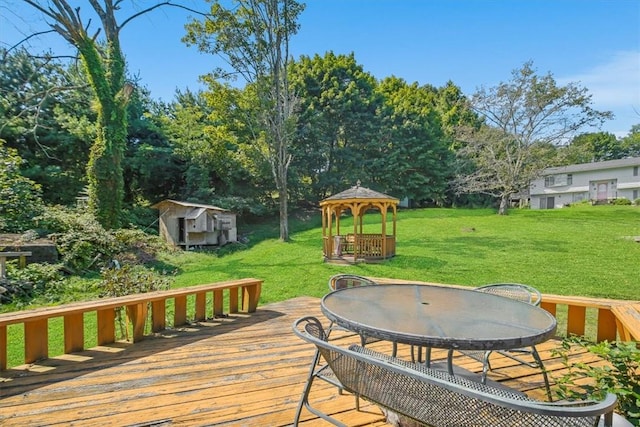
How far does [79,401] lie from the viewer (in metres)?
2.32

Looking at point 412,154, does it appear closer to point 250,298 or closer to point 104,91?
point 104,91

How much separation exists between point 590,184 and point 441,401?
35.4 m

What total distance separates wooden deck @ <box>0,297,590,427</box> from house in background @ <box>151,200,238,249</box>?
401 inches

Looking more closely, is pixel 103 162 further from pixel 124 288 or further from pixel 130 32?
pixel 124 288

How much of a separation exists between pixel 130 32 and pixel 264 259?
1160cm

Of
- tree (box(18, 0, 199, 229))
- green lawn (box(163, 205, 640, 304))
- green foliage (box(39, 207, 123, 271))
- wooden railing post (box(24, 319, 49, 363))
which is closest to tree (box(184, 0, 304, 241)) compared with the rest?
tree (box(18, 0, 199, 229))

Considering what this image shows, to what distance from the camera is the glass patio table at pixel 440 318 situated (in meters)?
1.71

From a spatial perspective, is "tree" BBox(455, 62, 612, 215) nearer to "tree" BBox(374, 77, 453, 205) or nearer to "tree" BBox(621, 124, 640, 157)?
"tree" BBox(374, 77, 453, 205)

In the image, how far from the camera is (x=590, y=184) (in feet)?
92.5

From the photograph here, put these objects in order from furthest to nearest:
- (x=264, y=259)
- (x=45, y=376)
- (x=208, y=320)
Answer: (x=264, y=259), (x=208, y=320), (x=45, y=376)

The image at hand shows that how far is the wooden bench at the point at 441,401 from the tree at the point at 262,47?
1236 cm

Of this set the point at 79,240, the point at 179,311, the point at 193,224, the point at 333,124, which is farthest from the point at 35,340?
the point at 333,124

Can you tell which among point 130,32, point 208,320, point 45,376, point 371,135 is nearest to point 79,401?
point 45,376

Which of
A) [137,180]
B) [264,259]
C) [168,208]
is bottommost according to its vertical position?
[264,259]
